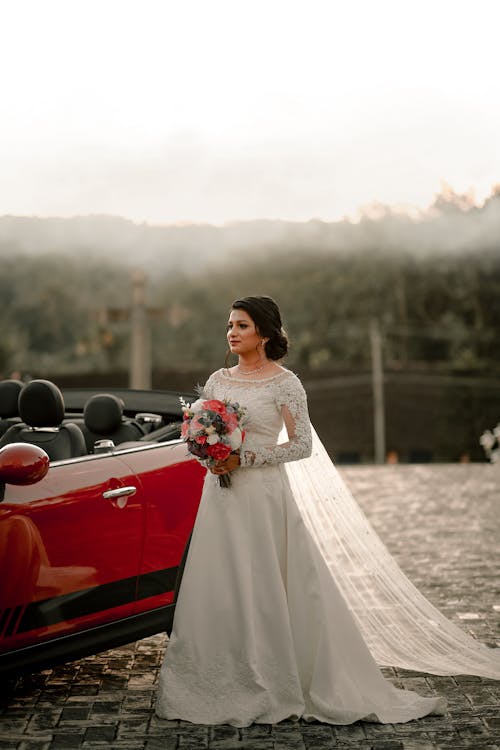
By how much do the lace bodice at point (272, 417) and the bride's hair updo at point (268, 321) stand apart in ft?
0.35

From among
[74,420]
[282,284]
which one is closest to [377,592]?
[74,420]

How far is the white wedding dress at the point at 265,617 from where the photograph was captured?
443cm

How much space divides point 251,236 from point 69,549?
44.7 meters

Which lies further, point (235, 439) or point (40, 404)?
point (40, 404)

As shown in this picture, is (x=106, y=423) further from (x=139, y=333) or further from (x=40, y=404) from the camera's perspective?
(x=139, y=333)

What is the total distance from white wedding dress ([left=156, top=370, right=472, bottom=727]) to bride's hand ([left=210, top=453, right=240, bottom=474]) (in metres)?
0.04

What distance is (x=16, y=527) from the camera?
13.9 feet

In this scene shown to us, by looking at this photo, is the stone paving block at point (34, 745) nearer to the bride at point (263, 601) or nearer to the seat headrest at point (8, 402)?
the bride at point (263, 601)

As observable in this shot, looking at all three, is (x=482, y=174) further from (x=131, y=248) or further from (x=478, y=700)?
(x=478, y=700)

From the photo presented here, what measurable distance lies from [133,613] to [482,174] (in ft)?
137

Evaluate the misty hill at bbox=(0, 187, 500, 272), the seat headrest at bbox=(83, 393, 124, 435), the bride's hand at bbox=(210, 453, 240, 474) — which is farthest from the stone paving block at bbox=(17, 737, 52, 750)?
the misty hill at bbox=(0, 187, 500, 272)

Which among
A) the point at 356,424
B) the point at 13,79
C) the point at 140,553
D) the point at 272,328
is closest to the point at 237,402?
the point at 272,328

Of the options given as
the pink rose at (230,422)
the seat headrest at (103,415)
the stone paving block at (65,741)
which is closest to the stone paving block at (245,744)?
the stone paving block at (65,741)

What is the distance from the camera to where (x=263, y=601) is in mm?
4539
